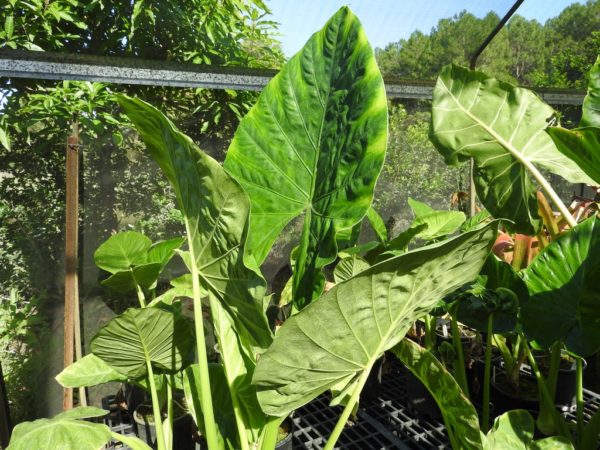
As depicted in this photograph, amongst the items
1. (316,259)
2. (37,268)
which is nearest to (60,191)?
(37,268)

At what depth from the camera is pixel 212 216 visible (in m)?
0.61

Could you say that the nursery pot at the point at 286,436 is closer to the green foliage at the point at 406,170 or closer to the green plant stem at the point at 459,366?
the green plant stem at the point at 459,366

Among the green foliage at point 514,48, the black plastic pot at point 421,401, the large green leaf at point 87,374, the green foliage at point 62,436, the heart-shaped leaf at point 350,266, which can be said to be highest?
the green foliage at point 514,48

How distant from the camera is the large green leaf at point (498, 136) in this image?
112 cm

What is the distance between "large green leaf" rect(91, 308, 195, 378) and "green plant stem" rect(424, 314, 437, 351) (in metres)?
Result: 0.71

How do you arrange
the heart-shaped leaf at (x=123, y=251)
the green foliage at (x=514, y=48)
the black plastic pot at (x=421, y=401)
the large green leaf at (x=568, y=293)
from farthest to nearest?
the green foliage at (x=514, y=48), the black plastic pot at (x=421, y=401), the heart-shaped leaf at (x=123, y=251), the large green leaf at (x=568, y=293)

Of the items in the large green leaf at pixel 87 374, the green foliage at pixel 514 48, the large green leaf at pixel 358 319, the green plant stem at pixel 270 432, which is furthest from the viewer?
the green foliage at pixel 514 48

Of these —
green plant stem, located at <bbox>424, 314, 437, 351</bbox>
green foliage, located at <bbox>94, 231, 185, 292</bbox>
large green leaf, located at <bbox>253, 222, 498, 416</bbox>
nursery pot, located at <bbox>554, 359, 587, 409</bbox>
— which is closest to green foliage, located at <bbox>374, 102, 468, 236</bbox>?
green plant stem, located at <bbox>424, 314, 437, 351</bbox>

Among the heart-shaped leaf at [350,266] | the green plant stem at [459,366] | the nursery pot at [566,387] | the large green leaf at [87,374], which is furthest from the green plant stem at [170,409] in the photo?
the nursery pot at [566,387]

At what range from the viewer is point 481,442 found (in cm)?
66

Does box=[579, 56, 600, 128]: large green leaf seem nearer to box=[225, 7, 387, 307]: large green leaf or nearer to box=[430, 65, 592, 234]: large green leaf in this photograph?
box=[430, 65, 592, 234]: large green leaf

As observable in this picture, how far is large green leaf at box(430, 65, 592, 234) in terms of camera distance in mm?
1119

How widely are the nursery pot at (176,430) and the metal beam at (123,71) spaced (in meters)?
0.90

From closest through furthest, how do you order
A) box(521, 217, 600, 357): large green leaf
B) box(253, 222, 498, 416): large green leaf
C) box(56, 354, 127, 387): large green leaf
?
box(253, 222, 498, 416): large green leaf → box(521, 217, 600, 357): large green leaf → box(56, 354, 127, 387): large green leaf
